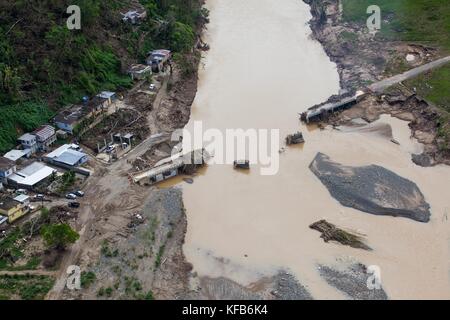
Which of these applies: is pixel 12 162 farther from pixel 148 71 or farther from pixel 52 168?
pixel 148 71

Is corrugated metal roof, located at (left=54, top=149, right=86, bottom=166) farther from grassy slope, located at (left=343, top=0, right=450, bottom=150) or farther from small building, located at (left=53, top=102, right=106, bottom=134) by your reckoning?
grassy slope, located at (left=343, top=0, right=450, bottom=150)

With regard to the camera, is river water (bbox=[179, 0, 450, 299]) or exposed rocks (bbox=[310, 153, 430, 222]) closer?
river water (bbox=[179, 0, 450, 299])

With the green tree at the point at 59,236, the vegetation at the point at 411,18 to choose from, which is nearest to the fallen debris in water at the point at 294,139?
the green tree at the point at 59,236

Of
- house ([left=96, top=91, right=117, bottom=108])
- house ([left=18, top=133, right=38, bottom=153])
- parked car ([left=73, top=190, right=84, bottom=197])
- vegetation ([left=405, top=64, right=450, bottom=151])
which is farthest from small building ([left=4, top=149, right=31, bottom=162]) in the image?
vegetation ([left=405, top=64, right=450, bottom=151])
